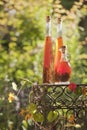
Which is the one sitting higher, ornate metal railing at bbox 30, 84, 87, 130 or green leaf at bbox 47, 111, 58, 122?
ornate metal railing at bbox 30, 84, 87, 130

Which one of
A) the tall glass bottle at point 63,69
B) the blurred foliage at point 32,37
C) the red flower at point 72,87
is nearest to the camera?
the red flower at point 72,87

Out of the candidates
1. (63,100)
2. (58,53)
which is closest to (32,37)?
(58,53)

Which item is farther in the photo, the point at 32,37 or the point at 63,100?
the point at 32,37

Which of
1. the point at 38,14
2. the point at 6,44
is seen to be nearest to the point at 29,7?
the point at 38,14

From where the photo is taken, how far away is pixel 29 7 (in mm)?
4352

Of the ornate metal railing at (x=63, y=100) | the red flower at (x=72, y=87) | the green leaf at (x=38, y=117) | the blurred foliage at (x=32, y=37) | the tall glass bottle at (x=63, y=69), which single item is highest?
the blurred foliage at (x=32, y=37)

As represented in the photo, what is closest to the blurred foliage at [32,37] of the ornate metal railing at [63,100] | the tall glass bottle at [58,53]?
the tall glass bottle at [58,53]

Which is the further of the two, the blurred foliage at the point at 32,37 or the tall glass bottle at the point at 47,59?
the blurred foliage at the point at 32,37

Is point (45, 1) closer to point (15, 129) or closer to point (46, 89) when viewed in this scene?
point (15, 129)

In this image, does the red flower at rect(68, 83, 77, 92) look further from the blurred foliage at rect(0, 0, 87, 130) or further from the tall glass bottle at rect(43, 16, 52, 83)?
the blurred foliage at rect(0, 0, 87, 130)

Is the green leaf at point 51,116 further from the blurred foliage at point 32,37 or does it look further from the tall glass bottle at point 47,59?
the blurred foliage at point 32,37

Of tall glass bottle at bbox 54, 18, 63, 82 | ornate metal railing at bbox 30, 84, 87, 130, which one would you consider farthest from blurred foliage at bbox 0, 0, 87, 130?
ornate metal railing at bbox 30, 84, 87, 130

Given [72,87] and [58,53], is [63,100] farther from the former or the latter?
[58,53]

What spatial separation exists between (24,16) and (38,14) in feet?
0.96
